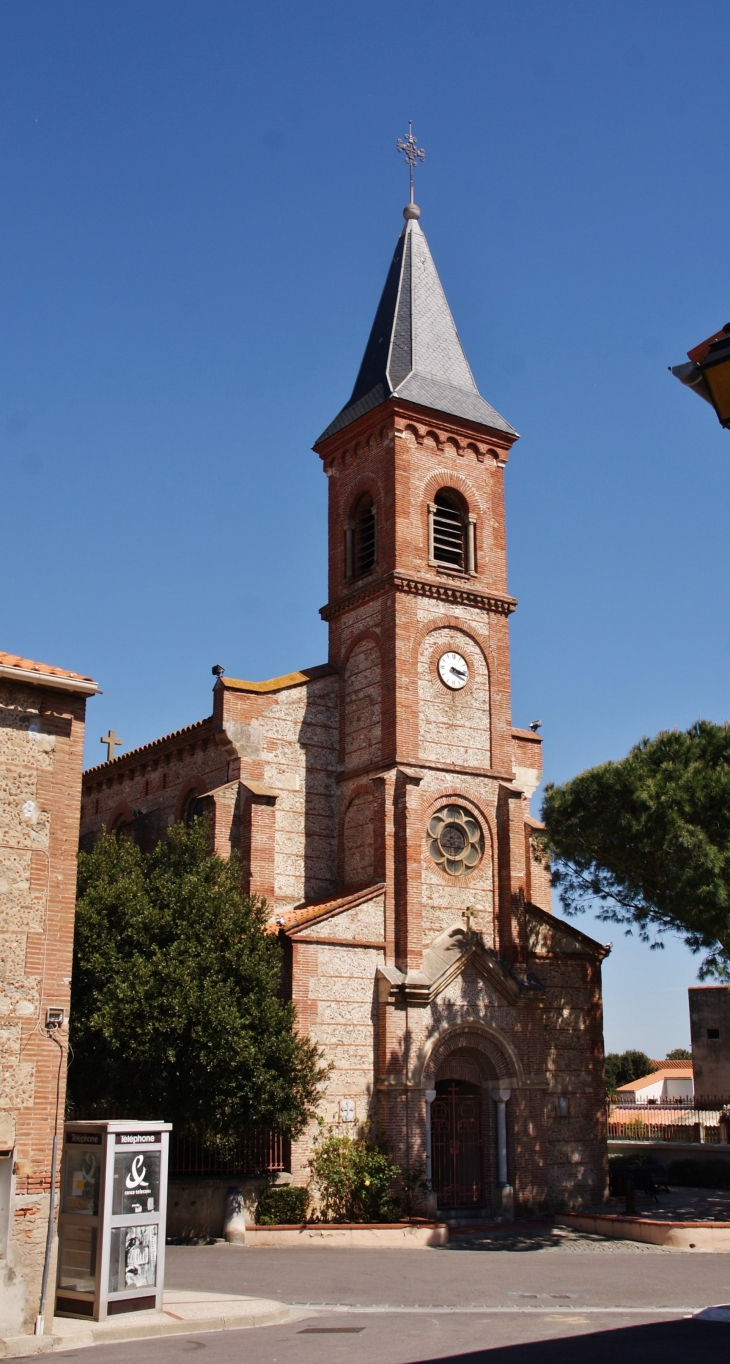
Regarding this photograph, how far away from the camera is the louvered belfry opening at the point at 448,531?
32344mm

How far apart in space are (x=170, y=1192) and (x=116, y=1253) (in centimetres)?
865

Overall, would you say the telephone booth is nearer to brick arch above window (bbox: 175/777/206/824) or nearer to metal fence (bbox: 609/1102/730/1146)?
brick arch above window (bbox: 175/777/206/824)

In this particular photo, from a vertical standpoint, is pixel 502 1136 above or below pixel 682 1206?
above

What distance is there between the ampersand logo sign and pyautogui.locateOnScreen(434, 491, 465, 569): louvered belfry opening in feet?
61.5

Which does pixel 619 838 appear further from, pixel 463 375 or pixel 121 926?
pixel 463 375

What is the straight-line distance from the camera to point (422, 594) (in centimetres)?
3109

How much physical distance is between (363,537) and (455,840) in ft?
27.1

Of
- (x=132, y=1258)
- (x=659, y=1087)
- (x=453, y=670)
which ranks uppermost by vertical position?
(x=453, y=670)

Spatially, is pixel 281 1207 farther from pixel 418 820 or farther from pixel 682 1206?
pixel 682 1206

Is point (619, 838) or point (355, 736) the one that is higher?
point (355, 736)

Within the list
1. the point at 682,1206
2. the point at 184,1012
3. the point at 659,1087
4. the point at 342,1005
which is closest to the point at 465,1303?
the point at 184,1012

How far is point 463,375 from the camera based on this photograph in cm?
3466

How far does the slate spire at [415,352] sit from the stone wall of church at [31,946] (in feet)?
57.7

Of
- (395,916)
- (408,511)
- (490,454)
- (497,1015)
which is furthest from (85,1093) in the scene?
(490,454)
